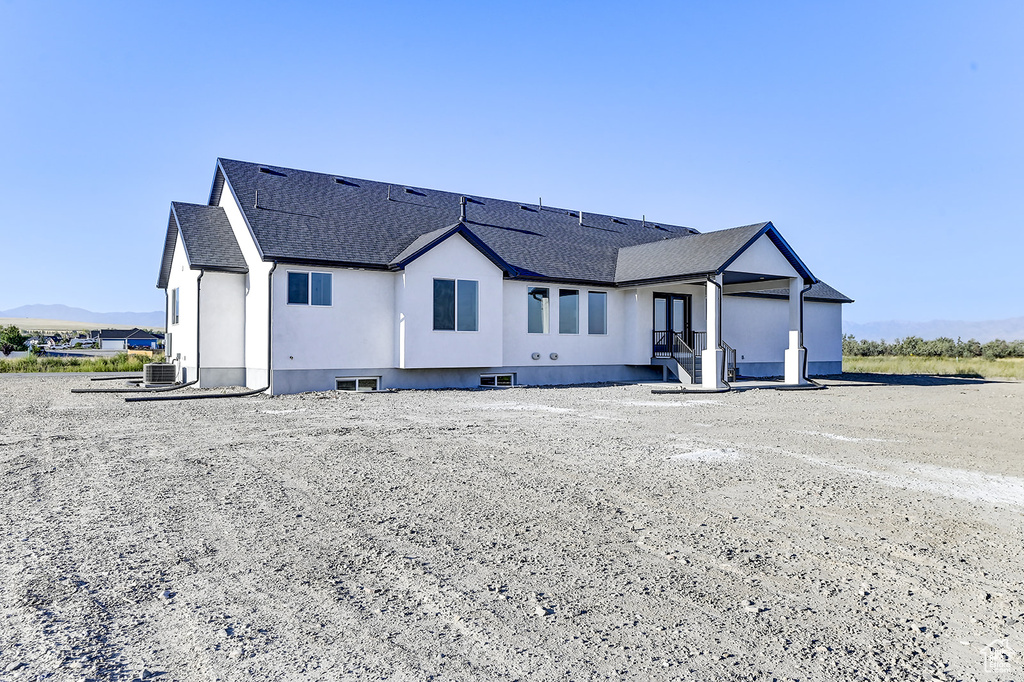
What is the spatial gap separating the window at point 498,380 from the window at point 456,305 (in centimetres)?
188

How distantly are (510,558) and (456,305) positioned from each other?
14.7 m

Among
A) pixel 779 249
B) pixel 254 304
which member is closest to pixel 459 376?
pixel 254 304

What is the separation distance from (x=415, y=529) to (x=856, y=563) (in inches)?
122

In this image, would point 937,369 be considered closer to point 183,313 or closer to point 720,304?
point 720,304

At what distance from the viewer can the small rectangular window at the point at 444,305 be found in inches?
727

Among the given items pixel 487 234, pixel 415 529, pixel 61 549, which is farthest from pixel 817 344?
pixel 61 549

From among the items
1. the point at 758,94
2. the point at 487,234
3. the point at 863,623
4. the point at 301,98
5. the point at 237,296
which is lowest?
the point at 863,623

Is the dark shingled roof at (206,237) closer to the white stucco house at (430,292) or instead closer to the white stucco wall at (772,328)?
the white stucco house at (430,292)

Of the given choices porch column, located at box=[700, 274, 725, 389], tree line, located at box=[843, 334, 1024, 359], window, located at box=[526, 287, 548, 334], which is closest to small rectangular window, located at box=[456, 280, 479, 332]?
window, located at box=[526, 287, 548, 334]

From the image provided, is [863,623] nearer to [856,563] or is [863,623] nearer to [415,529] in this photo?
[856,563]

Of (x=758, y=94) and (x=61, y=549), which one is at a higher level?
(x=758, y=94)

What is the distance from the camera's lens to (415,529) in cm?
501

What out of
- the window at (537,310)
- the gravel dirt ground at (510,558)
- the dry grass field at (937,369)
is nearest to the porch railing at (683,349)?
the window at (537,310)

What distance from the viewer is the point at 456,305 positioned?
1873 centimetres
